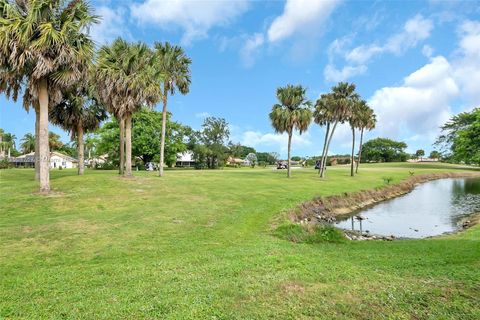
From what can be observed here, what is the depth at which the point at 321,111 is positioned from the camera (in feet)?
127

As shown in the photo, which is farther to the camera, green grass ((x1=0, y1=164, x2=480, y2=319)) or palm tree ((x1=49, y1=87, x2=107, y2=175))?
palm tree ((x1=49, y1=87, x2=107, y2=175))

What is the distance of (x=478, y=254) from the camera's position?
804 cm

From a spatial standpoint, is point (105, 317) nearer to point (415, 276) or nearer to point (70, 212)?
point (415, 276)

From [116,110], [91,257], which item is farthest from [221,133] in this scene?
[91,257]

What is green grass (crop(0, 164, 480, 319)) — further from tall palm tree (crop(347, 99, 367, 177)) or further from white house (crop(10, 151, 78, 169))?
white house (crop(10, 151, 78, 169))

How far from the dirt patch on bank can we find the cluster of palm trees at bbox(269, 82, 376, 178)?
8163 millimetres

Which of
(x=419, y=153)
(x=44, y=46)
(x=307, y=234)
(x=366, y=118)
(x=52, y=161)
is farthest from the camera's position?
(x=419, y=153)

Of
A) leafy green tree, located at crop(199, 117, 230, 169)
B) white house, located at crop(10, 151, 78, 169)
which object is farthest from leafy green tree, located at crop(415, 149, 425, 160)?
white house, located at crop(10, 151, 78, 169)

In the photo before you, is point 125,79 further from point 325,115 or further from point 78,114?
point 325,115

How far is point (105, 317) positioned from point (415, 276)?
19.2 ft

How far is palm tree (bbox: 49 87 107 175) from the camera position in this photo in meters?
25.6

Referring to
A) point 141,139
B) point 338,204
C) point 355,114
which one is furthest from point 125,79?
point 141,139

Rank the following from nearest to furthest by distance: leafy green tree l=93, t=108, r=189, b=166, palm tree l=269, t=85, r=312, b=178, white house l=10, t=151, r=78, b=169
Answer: palm tree l=269, t=85, r=312, b=178, leafy green tree l=93, t=108, r=189, b=166, white house l=10, t=151, r=78, b=169

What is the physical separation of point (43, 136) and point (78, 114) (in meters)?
11.2
